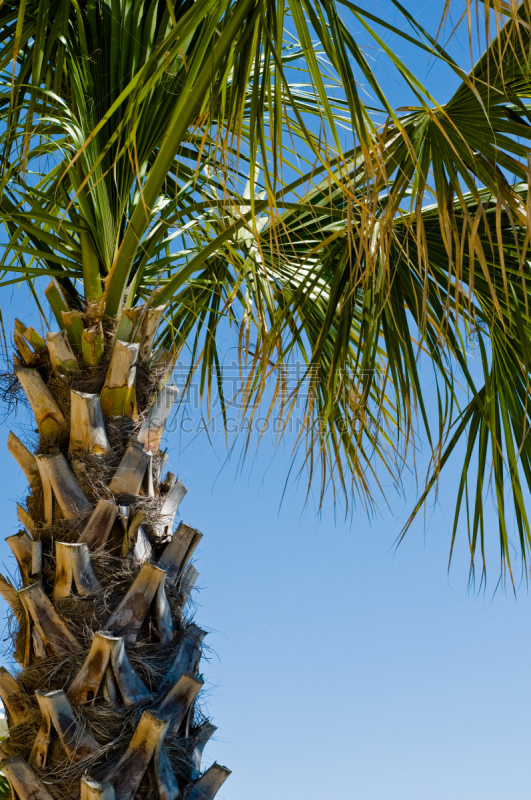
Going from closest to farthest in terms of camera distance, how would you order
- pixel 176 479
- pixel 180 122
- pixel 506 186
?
1. pixel 506 186
2. pixel 180 122
3. pixel 176 479

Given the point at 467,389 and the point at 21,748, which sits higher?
the point at 467,389

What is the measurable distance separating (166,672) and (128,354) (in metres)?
0.87

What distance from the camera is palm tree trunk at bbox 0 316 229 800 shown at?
61.0 inches

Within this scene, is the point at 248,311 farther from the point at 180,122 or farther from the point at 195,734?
the point at 195,734

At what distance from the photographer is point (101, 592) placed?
1.71 metres

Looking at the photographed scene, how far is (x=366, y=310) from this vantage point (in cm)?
197

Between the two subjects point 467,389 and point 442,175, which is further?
point 467,389

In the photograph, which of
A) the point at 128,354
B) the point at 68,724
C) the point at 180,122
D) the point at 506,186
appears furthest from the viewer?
the point at 128,354

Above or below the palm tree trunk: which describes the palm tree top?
above

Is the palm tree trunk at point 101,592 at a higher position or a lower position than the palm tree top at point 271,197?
lower

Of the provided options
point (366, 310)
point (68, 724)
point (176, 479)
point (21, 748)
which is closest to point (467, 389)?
point (366, 310)

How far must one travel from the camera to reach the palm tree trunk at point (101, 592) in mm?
1550

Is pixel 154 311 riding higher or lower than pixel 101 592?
higher

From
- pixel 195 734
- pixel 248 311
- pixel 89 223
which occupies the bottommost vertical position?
pixel 195 734
